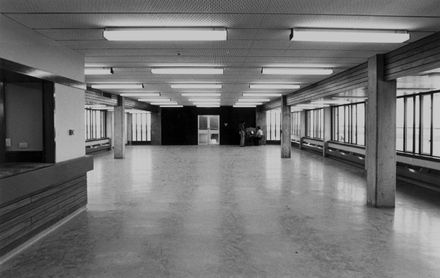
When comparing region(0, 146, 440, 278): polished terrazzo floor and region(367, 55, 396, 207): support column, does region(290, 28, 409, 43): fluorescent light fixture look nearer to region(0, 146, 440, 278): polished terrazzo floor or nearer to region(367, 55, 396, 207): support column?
region(367, 55, 396, 207): support column

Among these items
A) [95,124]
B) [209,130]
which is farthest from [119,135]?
[209,130]

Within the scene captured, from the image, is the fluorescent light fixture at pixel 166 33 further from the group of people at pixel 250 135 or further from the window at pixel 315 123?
the group of people at pixel 250 135

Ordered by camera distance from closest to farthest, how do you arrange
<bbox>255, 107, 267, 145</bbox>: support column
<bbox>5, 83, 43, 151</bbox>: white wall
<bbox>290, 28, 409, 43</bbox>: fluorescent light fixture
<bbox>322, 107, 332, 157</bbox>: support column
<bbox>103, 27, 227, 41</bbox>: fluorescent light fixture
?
<bbox>103, 27, 227, 41</bbox>: fluorescent light fixture < <bbox>290, 28, 409, 43</bbox>: fluorescent light fixture < <bbox>5, 83, 43, 151</bbox>: white wall < <bbox>322, 107, 332, 157</bbox>: support column < <bbox>255, 107, 267, 145</bbox>: support column

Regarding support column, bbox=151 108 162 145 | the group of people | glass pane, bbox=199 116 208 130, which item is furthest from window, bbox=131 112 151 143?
the group of people

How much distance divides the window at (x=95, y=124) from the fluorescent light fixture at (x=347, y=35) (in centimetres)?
1714

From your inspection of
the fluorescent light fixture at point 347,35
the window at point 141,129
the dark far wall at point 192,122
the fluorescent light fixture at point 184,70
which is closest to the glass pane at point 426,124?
the fluorescent light fixture at point 347,35

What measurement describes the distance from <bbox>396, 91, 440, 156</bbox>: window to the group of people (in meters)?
14.1

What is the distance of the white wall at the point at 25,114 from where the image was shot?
5.83 metres

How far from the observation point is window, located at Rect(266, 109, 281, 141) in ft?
93.4

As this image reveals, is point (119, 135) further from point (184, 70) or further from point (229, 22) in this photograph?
point (229, 22)

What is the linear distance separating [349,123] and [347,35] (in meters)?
11.8

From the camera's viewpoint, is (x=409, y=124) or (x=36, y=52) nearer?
(x=36, y=52)

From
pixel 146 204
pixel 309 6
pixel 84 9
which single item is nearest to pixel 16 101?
pixel 84 9

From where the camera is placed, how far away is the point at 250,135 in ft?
83.7
